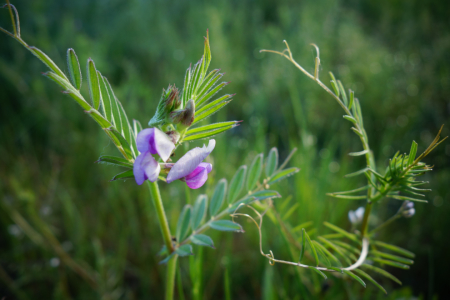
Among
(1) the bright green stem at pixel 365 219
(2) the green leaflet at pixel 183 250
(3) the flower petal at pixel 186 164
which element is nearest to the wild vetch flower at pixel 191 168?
(3) the flower petal at pixel 186 164

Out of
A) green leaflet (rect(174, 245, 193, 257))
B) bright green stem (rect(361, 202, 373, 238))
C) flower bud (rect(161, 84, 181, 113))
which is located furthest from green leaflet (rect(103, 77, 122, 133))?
bright green stem (rect(361, 202, 373, 238))

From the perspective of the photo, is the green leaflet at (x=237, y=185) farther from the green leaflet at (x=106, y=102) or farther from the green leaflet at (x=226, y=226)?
the green leaflet at (x=106, y=102)

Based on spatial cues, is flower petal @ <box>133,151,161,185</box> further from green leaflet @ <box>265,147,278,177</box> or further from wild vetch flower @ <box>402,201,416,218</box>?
wild vetch flower @ <box>402,201,416,218</box>

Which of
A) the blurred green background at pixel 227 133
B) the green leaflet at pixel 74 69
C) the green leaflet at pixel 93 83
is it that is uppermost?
the green leaflet at pixel 74 69

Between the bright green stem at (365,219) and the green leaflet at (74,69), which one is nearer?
the green leaflet at (74,69)

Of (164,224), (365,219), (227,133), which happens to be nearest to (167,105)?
(164,224)

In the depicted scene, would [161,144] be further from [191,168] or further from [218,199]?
[218,199]

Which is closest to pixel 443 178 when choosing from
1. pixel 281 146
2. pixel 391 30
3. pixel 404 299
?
pixel 404 299
